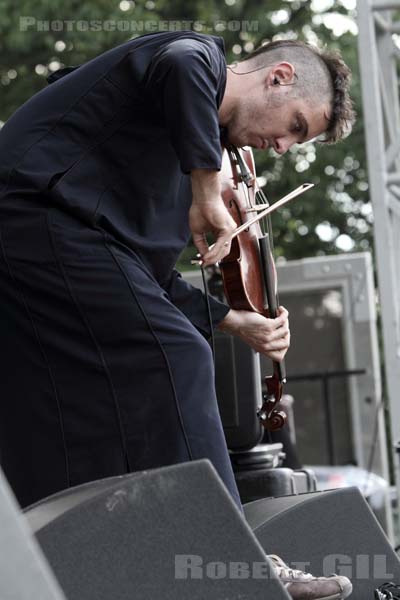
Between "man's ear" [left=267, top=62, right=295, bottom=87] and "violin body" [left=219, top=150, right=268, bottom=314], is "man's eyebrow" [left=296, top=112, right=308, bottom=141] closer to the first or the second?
"man's ear" [left=267, top=62, right=295, bottom=87]

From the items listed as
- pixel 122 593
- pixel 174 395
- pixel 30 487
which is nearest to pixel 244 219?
pixel 174 395

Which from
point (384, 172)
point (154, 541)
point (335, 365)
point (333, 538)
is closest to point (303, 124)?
point (333, 538)

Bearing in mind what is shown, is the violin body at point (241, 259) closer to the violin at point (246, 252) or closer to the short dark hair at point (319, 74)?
the violin at point (246, 252)

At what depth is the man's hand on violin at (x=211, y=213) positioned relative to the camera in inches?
81.4

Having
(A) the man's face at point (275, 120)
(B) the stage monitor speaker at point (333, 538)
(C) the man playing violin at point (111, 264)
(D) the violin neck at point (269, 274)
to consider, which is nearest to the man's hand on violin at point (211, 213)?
(C) the man playing violin at point (111, 264)

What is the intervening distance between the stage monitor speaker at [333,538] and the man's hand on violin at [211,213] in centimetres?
58

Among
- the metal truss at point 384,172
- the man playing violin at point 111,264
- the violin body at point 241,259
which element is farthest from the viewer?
the metal truss at point 384,172

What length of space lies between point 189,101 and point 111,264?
35 cm

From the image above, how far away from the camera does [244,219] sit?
255 cm

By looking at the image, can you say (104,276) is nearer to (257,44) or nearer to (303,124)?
(303,124)

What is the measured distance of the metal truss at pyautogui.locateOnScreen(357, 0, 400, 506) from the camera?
4816 mm

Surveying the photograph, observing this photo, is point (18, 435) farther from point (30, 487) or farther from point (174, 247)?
point (174, 247)

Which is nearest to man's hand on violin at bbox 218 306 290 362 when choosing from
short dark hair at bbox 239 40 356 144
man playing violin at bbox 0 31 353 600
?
man playing violin at bbox 0 31 353 600

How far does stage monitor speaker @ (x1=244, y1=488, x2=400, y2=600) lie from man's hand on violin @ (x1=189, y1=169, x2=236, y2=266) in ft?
1.92
